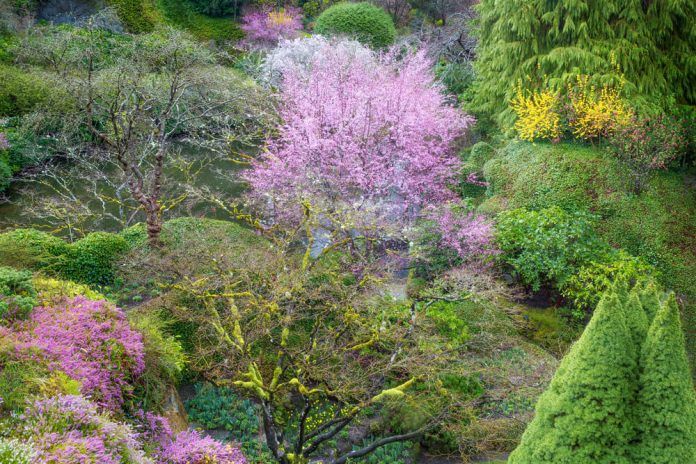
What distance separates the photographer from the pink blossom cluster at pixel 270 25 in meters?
23.9

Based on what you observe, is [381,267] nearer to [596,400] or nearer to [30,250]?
[596,400]

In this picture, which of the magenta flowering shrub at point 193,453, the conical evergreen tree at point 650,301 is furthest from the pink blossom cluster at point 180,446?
the conical evergreen tree at point 650,301

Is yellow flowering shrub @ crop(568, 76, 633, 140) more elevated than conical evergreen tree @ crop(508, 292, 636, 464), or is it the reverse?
yellow flowering shrub @ crop(568, 76, 633, 140)

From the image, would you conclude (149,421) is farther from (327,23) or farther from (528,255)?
(327,23)

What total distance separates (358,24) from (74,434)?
1989 cm

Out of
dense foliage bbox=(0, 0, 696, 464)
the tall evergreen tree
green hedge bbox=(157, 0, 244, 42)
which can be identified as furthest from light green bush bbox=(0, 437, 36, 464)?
green hedge bbox=(157, 0, 244, 42)

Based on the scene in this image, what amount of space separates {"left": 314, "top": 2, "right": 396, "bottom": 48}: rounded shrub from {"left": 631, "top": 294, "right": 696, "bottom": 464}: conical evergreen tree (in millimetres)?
19303

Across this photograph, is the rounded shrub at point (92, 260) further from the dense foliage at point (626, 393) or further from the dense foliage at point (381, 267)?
the dense foliage at point (626, 393)

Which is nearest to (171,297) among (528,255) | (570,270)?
(528,255)

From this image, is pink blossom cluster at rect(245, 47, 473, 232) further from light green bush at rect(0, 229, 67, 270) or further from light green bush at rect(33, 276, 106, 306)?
light green bush at rect(33, 276, 106, 306)

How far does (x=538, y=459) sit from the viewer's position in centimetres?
397

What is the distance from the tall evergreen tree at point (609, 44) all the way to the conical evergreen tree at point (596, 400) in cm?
1044

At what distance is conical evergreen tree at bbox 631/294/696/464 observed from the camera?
3.47 m

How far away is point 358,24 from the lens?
2136 cm
